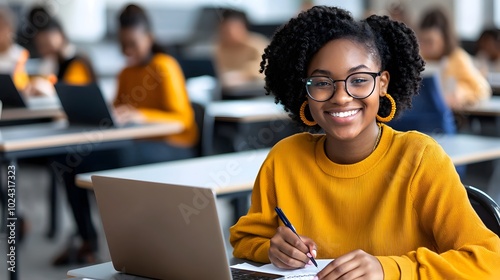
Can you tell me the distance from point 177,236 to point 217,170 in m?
1.42

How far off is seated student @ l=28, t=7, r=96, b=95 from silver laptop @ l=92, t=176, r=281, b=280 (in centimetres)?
326

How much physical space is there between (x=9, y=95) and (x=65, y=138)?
1.15 meters

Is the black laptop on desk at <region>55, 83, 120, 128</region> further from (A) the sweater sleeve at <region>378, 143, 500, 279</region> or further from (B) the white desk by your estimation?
(A) the sweater sleeve at <region>378, 143, 500, 279</region>

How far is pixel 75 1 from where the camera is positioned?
9039mm

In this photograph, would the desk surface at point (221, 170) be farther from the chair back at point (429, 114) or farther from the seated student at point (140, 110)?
the seated student at point (140, 110)

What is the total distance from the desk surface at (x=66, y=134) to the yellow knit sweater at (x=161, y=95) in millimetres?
176

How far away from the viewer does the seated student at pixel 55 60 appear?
16.1 feet

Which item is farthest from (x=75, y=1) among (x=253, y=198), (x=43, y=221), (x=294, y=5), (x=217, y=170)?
(x=253, y=198)

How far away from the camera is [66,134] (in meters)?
3.43

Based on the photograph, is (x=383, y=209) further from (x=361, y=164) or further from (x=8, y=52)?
(x=8, y=52)

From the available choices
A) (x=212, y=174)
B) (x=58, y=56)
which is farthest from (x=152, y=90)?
(x=212, y=174)

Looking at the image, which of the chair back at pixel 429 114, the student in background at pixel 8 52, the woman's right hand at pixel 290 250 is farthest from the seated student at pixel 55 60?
the woman's right hand at pixel 290 250

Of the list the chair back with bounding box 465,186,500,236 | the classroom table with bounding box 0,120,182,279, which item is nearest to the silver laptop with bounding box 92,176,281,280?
the chair back with bounding box 465,186,500,236

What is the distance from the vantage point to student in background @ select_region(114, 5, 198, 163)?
3982 mm
